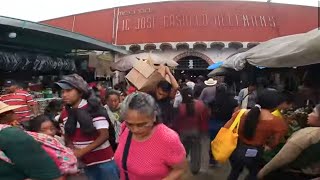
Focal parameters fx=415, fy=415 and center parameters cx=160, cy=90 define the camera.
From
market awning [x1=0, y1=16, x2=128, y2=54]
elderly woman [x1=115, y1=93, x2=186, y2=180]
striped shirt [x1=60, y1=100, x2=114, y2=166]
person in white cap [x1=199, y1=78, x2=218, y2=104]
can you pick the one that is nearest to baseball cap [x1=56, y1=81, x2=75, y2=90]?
striped shirt [x1=60, y1=100, x2=114, y2=166]

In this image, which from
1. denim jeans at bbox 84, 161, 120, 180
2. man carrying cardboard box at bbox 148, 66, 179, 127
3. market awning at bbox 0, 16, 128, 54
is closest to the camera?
denim jeans at bbox 84, 161, 120, 180

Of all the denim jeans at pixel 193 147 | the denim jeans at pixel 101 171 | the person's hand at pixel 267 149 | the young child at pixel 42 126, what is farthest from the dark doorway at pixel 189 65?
the young child at pixel 42 126

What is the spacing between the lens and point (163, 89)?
5172 millimetres

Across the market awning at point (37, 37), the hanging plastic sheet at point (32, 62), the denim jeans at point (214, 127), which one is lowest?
the denim jeans at point (214, 127)

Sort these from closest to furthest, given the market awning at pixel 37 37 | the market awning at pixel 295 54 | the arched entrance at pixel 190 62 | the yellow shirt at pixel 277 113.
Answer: the yellow shirt at pixel 277 113 < the market awning at pixel 295 54 < the market awning at pixel 37 37 < the arched entrance at pixel 190 62

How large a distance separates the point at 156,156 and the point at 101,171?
150 cm

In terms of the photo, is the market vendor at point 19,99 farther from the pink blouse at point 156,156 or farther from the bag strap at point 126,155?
the pink blouse at point 156,156

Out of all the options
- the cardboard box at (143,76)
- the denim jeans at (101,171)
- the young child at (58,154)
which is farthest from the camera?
the cardboard box at (143,76)

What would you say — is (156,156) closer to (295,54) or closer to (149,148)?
(149,148)

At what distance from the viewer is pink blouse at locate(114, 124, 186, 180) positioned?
2.74m

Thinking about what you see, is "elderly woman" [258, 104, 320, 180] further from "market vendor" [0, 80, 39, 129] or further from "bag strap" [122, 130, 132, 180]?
"market vendor" [0, 80, 39, 129]

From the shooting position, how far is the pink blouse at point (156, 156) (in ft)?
8.98

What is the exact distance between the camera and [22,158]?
221 centimetres

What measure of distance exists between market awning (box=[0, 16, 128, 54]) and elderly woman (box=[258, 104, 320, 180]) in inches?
216
